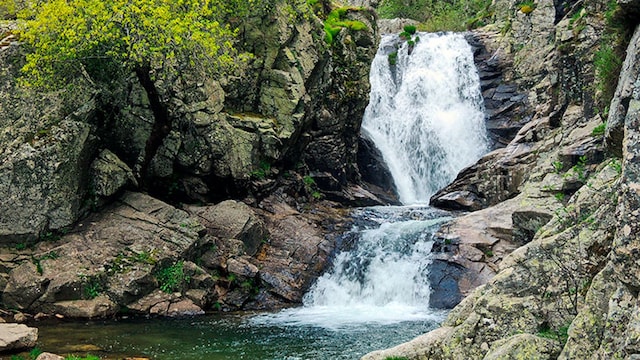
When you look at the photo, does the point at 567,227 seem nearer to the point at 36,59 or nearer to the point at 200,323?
the point at 200,323

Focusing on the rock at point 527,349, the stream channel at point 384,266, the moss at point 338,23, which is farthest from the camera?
the moss at point 338,23

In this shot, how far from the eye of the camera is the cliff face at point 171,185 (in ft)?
63.8

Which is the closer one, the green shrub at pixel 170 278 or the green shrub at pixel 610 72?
the green shrub at pixel 610 72

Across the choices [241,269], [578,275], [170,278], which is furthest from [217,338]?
[578,275]

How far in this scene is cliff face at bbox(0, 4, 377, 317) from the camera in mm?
19438

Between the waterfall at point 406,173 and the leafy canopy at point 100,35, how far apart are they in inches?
421

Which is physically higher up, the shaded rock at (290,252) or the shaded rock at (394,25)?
the shaded rock at (394,25)

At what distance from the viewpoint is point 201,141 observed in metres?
24.9

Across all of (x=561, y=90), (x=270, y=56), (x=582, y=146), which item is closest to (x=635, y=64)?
(x=582, y=146)

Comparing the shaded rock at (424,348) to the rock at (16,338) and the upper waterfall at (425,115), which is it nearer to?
the rock at (16,338)

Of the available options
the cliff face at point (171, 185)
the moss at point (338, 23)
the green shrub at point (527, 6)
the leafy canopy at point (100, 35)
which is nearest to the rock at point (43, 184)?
the cliff face at point (171, 185)

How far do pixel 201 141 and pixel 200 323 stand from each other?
9432 millimetres

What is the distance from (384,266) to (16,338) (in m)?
14.9

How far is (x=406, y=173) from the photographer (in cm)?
3638
